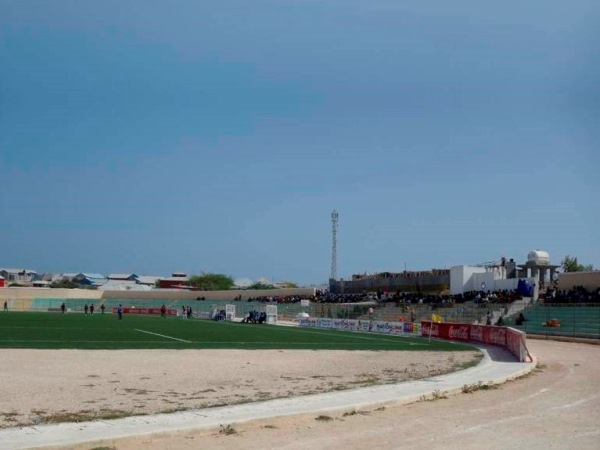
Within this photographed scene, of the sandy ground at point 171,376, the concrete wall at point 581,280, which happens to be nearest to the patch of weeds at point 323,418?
the sandy ground at point 171,376

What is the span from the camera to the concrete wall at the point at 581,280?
59.9 meters

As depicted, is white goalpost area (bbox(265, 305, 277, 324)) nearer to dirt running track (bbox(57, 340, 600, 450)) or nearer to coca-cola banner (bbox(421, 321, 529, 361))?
coca-cola banner (bbox(421, 321, 529, 361))

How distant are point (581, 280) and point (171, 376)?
48328mm

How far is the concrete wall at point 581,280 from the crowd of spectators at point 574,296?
1109mm

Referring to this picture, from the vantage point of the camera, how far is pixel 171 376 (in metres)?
21.3

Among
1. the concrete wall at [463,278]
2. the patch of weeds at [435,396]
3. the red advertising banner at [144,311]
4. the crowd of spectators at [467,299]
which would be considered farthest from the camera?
the red advertising banner at [144,311]

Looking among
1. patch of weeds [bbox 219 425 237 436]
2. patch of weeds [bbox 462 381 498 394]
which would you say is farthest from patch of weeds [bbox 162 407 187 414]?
patch of weeds [bbox 462 381 498 394]

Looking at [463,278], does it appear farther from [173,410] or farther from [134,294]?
[134,294]

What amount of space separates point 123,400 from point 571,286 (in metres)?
53.5

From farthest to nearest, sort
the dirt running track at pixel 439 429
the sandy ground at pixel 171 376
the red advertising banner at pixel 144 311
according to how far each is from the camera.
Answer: the red advertising banner at pixel 144 311 < the sandy ground at pixel 171 376 < the dirt running track at pixel 439 429

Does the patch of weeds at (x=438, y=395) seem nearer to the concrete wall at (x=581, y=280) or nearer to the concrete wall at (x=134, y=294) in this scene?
the concrete wall at (x=581, y=280)

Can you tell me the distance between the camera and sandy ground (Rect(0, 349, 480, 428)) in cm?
1509

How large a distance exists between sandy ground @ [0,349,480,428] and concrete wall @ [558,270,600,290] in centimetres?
3118

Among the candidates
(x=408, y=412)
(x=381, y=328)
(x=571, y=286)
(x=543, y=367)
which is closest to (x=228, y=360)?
(x=543, y=367)
